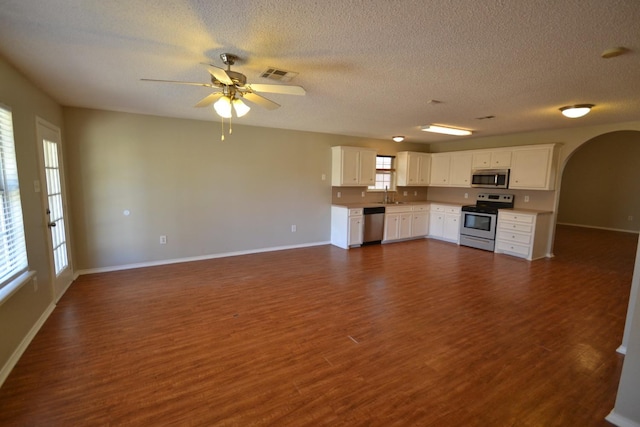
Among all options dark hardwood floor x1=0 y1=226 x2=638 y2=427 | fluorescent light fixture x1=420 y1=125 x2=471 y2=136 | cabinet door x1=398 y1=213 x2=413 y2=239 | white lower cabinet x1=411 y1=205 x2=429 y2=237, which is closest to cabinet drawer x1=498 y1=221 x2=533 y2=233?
dark hardwood floor x1=0 y1=226 x2=638 y2=427

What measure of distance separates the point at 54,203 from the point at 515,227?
719 cm

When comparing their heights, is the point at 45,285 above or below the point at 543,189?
below

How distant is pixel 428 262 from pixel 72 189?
5.67 meters

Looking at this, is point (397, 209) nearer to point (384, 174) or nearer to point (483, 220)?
point (384, 174)

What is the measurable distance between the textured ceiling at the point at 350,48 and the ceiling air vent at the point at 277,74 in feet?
0.21

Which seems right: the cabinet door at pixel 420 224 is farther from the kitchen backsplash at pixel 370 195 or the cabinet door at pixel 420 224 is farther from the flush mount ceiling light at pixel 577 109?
the flush mount ceiling light at pixel 577 109

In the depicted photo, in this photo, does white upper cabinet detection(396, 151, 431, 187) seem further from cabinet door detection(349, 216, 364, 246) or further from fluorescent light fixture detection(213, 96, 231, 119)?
fluorescent light fixture detection(213, 96, 231, 119)

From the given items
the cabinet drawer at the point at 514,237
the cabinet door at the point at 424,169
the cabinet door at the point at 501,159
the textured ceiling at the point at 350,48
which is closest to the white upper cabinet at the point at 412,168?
the cabinet door at the point at 424,169

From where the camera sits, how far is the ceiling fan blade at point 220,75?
6.46 ft

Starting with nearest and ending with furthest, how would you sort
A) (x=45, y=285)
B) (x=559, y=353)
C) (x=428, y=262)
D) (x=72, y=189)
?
(x=559, y=353)
(x=45, y=285)
(x=72, y=189)
(x=428, y=262)

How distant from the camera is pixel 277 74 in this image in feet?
8.48


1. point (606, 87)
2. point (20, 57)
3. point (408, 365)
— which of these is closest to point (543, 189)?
point (606, 87)

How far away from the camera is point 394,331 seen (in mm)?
2787

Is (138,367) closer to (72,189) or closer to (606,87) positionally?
(72,189)
